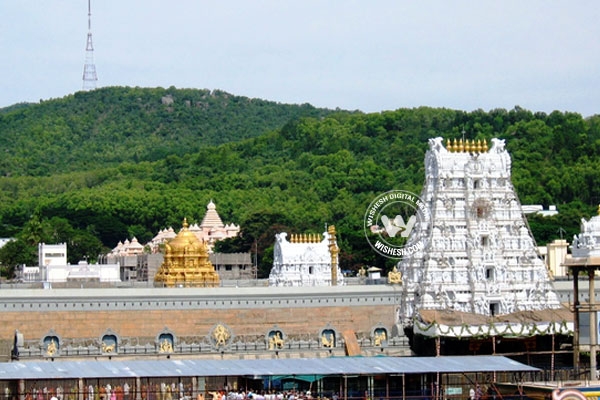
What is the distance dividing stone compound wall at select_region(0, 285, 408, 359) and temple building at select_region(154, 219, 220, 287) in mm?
5750

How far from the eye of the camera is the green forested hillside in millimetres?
113125

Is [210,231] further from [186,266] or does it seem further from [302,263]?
[186,266]

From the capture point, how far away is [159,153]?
7525 inches

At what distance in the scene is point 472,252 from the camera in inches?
2373

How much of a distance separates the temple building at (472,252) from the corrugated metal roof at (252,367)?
32.1 ft

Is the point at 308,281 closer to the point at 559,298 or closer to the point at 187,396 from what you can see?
the point at 559,298

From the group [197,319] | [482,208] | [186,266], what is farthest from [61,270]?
[482,208]

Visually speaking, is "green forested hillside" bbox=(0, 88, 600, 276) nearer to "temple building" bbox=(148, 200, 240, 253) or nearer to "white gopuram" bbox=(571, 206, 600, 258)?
"temple building" bbox=(148, 200, 240, 253)

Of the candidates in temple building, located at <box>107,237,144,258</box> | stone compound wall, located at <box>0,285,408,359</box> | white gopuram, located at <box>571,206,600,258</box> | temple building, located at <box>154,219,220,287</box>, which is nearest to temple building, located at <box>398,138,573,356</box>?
stone compound wall, located at <box>0,285,408,359</box>

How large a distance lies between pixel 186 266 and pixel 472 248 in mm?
14391

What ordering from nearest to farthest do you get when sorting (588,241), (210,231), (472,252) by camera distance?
(588,241), (472,252), (210,231)

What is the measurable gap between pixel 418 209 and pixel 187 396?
1941cm

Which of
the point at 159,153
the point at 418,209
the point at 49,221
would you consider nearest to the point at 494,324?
the point at 418,209

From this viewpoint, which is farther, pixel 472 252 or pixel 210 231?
pixel 210 231
